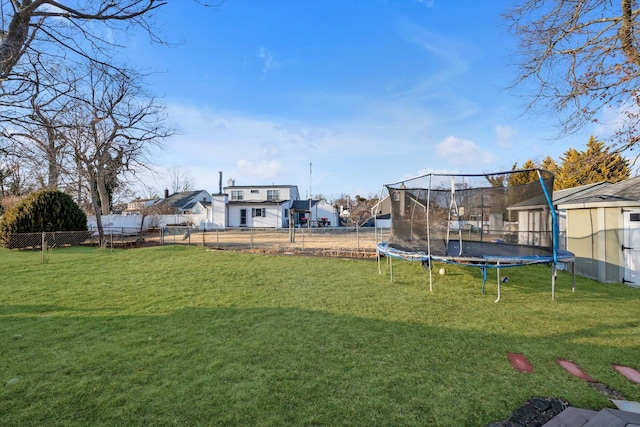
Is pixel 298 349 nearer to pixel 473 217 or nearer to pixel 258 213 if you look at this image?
pixel 473 217

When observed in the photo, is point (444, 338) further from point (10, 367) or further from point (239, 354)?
point (10, 367)

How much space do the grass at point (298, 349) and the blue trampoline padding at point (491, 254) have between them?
77 cm

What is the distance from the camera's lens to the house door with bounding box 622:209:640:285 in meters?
7.15

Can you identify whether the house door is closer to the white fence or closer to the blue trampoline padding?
the blue trampoline padding

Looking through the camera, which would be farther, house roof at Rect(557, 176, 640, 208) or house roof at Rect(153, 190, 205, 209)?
house roof at Rect(153, 190, 205, 209)

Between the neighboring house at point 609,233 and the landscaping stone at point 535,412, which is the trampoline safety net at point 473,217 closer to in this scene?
the neighboring house at point 609,233

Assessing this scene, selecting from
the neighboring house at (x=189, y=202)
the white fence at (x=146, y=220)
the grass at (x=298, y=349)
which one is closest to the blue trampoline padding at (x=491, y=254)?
the grass at (x=298, y=349)

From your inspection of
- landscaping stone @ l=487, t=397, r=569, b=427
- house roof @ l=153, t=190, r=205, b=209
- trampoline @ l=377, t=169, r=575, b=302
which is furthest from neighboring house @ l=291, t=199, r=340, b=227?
landscaping stone @ l=487, t=397, r=569, b=427

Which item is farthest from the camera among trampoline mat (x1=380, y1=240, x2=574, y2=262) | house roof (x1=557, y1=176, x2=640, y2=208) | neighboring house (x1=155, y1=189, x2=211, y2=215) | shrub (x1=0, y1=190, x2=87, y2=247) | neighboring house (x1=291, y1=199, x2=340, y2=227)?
neighboring house (x1=291, y1=199, x2=340, y2=227)

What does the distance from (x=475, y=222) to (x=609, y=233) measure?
3760 millimetres

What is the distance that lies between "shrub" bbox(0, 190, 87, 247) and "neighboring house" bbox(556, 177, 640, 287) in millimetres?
20163

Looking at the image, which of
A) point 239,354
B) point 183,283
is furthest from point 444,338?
point 183,283

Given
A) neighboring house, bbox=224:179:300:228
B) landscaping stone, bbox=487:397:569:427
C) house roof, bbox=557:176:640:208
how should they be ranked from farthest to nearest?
neighboring house, bbox=224:179:300:228 < house roof, bbox=557:176:640:208 < landscaping stone, bbox=487:397:569:427

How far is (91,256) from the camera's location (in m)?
10.8
